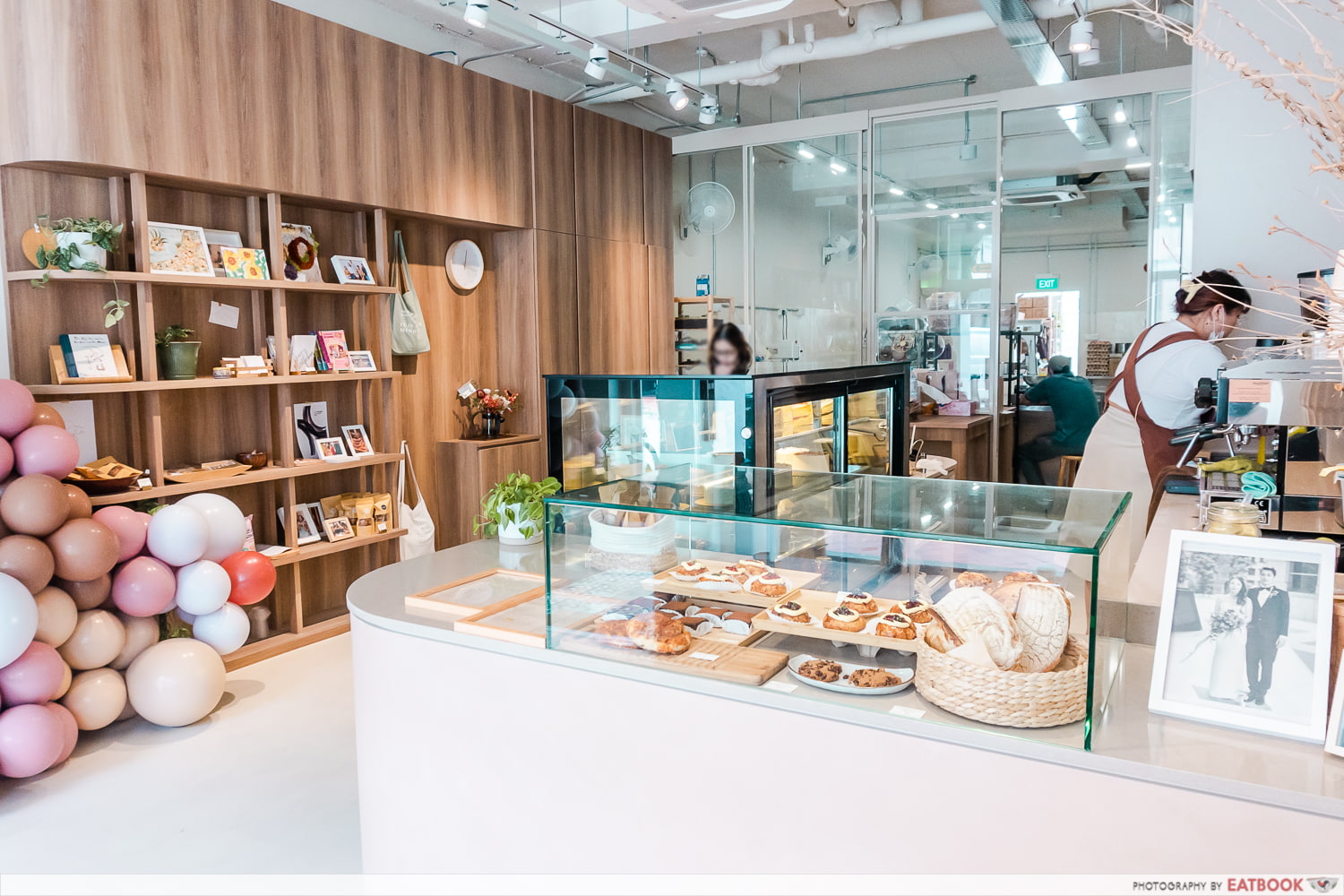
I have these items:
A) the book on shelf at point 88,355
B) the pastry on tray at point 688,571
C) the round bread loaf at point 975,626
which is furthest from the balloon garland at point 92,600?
the round bread loaf at point 975,626

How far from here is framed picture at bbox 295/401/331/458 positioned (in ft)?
15.2

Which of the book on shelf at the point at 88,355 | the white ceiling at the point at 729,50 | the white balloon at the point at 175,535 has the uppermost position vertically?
the white ceiling at the point at 729,50

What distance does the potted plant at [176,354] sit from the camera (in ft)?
12.9

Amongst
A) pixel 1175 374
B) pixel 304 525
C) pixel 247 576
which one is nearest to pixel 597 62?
pixel 304 525

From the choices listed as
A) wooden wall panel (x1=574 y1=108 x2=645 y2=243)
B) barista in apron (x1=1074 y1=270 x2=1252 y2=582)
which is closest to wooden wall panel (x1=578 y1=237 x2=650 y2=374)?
wooden wall panel (x1=574 y1=108 x2=645 y2=243)

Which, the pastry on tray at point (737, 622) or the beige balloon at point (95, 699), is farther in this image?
the beige balloon at point (95, 699)

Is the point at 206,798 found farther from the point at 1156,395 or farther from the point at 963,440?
the point at 963,440

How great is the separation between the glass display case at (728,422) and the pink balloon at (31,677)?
1909 millimetres

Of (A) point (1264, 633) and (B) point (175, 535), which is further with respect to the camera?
(B) point (175, 535)

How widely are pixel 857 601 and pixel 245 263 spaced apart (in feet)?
11.6

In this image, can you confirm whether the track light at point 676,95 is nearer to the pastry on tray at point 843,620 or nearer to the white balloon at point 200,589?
the white balloon at point 200,589

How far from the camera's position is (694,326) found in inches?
288

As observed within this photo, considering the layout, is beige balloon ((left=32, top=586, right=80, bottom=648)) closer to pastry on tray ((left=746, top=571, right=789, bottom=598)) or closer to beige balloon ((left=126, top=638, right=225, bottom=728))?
beige balloon ((left=126, top=638, right=225, bottom=728))

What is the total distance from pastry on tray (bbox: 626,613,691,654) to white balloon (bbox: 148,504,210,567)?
94.2 inches
